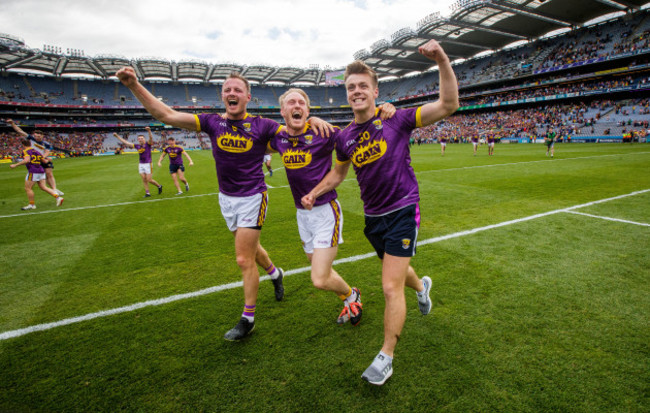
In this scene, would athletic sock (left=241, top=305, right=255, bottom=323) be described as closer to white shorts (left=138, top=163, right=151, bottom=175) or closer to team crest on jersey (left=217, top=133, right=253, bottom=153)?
team crest on jersey (left=217, top=133, right=253, bottom=153)

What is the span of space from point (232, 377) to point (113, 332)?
1652mm

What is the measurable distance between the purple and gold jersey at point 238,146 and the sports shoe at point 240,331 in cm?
139

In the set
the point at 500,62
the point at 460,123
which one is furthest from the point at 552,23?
the point at 460,123

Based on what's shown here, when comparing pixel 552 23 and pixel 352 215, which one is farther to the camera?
pixel 552 23

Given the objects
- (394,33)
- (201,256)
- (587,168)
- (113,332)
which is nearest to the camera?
(113,332)

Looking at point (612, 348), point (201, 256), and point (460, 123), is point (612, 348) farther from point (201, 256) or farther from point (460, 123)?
point (460, 123)

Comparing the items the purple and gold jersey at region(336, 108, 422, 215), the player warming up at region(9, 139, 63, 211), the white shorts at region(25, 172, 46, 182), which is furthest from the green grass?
the white shorts at region(25, 172, 46, 182)

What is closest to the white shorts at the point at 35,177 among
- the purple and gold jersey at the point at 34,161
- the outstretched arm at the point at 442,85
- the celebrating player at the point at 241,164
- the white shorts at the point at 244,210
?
the purple and gold jersey at the point at 34,161

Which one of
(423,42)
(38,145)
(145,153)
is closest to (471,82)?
(423,42)

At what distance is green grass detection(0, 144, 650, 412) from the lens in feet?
7.77

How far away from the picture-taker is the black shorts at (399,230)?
2621 mm

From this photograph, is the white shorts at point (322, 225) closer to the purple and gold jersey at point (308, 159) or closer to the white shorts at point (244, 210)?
the purple and gold jersey at point (308, 159)

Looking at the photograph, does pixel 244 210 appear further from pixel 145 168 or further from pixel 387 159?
pixel 145 168

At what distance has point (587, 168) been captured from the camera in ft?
43.0
